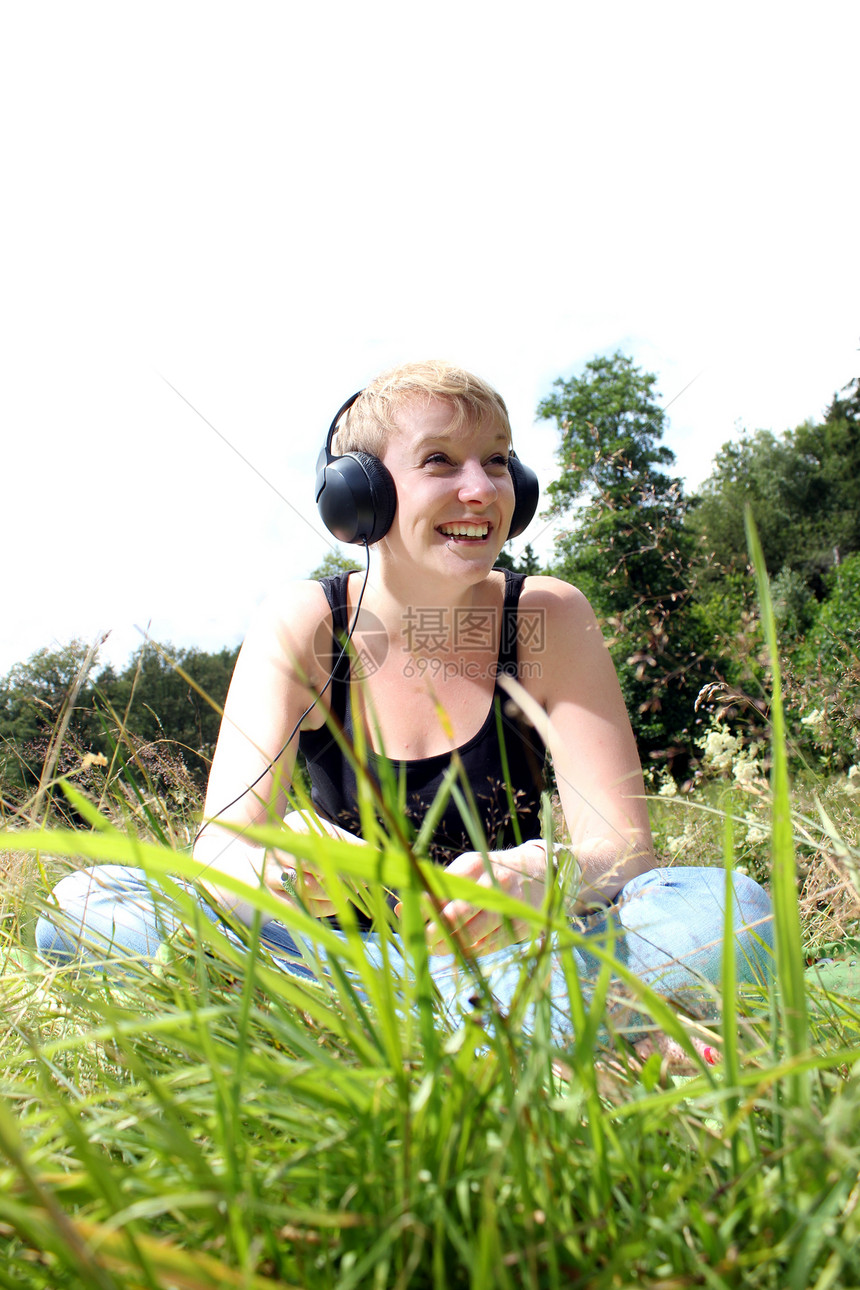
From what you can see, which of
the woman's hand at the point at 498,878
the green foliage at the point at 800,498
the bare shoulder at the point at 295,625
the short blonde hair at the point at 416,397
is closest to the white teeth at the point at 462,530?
the short blonde hair at the point at 416,397

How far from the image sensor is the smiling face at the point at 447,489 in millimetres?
2502

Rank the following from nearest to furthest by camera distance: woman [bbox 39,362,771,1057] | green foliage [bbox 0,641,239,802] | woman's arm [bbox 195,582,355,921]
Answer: green foliage [bbox 0,641,239,802] < woman's arm [bbox 195,582,355,921] < woman [bbox 39,362,771,1057]

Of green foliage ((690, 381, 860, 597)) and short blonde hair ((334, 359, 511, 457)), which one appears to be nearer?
short blonde hair ((334, 359, 511, 457))

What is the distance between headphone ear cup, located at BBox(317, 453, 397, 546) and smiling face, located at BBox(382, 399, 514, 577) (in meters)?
0.06

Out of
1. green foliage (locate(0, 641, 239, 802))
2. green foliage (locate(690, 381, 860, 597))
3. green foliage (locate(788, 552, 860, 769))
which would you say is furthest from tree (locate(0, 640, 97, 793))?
green foliage (locate(690, 381, 860, 597))

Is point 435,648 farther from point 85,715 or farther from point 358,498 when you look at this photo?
point 85,715

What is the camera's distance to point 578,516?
21.1ft

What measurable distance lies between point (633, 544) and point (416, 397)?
11.6 metres

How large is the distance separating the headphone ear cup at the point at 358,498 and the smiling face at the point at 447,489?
0.06m

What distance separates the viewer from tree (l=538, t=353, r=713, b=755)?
4254 mm

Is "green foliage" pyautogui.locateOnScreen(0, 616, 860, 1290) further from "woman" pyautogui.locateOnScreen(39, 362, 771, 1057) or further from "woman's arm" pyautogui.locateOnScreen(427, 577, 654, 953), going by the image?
"woman" pyautogui.locateOnScreen(39, 362, 771, 1057)

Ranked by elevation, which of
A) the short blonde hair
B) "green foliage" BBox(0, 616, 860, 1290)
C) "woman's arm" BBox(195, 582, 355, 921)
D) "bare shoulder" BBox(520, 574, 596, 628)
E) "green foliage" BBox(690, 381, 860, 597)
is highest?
"green foliage" BBox(690, 381, 860, 597)

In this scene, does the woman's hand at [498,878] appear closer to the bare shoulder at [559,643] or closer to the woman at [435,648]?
the woman at [435,648]


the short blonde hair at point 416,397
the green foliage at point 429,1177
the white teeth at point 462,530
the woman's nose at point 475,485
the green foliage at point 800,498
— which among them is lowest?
the green foliage at point 429,1177
